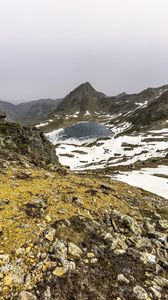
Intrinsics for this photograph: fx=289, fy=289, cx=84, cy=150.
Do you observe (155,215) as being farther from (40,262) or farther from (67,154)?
(67,154)

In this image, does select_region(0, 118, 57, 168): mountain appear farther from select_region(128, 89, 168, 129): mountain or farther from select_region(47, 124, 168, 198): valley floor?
select_region(128, 89, 168, 129): mountain

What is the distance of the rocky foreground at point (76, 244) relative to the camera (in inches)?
348

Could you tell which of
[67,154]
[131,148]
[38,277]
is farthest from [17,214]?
[67,154]

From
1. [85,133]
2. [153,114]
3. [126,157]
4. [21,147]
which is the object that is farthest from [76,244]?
[153,114]

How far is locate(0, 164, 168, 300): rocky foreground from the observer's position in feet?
29.0

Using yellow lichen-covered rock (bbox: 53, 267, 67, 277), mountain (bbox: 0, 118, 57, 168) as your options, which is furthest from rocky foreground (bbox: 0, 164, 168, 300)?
mountain (bbox: 0, 118, 57, 168)

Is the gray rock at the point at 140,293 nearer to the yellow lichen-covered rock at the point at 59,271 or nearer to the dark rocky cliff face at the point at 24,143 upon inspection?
the yellow lichen-covered rock at the point at 59,271

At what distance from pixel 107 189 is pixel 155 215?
340cm

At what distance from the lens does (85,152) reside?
297 feet

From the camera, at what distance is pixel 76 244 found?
10.7 meters

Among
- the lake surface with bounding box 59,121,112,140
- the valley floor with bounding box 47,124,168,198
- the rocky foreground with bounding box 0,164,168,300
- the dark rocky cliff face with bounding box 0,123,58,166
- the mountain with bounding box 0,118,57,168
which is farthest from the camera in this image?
the lake surface with bounding box 59,121,112,140

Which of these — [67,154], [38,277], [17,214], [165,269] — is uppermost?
[17,214]

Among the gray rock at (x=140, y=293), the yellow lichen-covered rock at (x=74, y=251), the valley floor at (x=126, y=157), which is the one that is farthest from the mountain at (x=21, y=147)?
the gray rock at (x=140, y=293)

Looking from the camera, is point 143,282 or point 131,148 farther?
point 131,148
